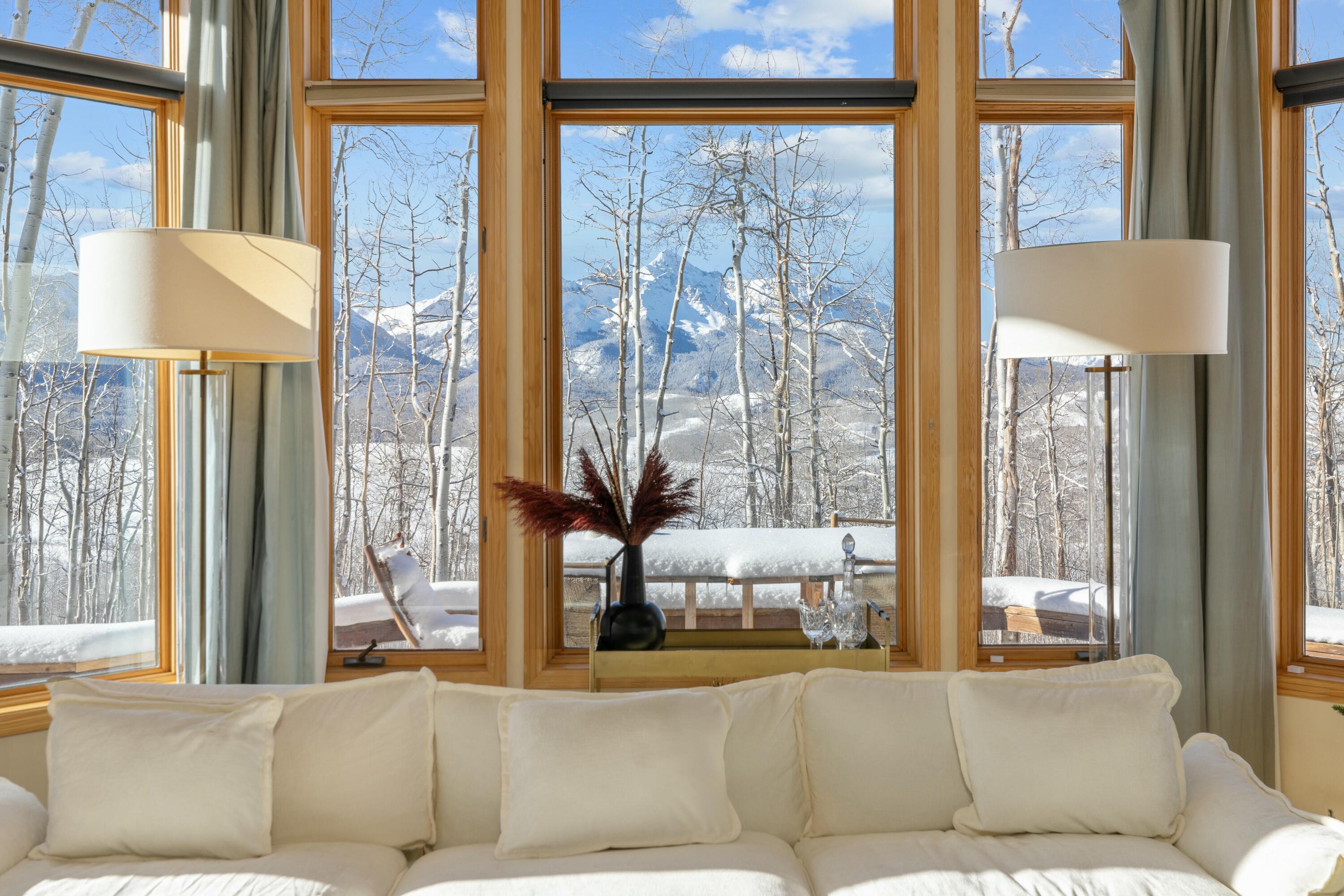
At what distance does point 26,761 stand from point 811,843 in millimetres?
2311

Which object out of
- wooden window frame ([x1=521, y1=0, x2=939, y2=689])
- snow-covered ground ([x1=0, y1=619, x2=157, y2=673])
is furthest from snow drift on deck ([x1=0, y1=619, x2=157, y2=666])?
wooden window frame ([x1=521, y1=0, x2=939, y2=689])

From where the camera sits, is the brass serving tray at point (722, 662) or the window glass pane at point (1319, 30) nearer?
the brass serving tray at point (722, 662)

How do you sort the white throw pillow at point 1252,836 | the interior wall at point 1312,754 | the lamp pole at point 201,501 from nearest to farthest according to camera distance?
1. the white throw pillow at point 1252,836
2. the lamp pole at point 201,501
3. the interior wall at point 1312,754

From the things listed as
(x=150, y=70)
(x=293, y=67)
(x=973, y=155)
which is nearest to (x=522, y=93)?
(x=293, y=67)

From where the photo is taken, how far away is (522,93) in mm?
3051

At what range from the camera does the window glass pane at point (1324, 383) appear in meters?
2.95

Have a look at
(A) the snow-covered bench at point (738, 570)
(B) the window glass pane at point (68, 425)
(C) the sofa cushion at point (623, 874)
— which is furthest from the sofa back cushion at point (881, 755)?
(B) the window glass pane at point (68, 425)

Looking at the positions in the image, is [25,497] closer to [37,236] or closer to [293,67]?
[37,236]

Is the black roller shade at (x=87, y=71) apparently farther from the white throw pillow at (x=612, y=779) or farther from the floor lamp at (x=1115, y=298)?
the floor lamp at (x=1115, y=298)

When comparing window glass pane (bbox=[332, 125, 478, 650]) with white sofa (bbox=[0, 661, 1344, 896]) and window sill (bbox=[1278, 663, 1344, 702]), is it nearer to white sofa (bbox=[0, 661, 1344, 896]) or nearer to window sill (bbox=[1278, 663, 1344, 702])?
white sofa (bbox=[0, 661, 1344, 896])

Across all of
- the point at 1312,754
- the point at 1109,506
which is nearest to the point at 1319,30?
the point at 1109,506

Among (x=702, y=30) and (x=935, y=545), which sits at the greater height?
(x=702, y=30)

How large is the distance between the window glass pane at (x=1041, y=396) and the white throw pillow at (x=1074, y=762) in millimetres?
1044

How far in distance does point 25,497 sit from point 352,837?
1.63m
